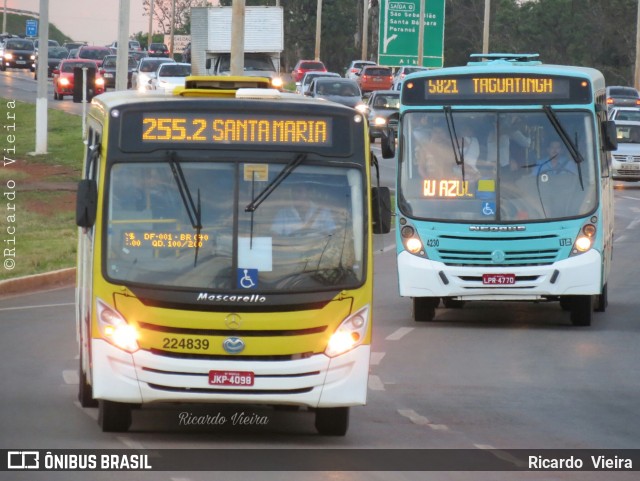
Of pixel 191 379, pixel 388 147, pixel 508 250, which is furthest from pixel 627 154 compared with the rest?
pixel 191 379

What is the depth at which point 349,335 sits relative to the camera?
435 inches

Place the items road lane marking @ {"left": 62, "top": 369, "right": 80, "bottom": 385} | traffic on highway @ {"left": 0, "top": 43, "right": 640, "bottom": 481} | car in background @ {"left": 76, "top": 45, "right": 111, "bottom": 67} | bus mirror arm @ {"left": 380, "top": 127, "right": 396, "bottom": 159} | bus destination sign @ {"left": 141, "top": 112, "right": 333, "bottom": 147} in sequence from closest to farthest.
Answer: traffic on highway @ {"left": 0, "top": 43, "right": 640, "bottom": 481}, bus destination sign @ {"left": 141, "top": 112, "right": 333, "bottom": 147}, road lane marking @ {"left": 62, "top": 369, "right": 80, "bottom": 385}, bus mirror arm @ {"left": 380, "top": 127, "right": 396, "bottom": 159}, car in background @ {"left": 76, "top": 45, "right": 111, "bottom": 67}

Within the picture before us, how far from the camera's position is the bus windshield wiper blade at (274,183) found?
11.1 m

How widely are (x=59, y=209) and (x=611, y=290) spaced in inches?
539

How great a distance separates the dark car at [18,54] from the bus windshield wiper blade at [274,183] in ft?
305

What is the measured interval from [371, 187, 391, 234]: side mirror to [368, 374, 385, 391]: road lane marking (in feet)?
9.10

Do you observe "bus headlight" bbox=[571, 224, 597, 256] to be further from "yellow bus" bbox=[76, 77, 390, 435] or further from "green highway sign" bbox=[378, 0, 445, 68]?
"green highway sign" bbox=[378, 0, 445, 68]

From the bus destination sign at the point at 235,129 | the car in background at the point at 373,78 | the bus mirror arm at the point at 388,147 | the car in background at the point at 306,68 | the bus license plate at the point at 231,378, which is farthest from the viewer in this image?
the car in background at the point at 306,68

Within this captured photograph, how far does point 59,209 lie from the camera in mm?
33281

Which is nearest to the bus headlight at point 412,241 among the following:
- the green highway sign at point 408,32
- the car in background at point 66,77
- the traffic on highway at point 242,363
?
the traffic on highway at point 242,363

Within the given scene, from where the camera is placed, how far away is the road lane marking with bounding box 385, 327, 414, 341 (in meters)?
17.5

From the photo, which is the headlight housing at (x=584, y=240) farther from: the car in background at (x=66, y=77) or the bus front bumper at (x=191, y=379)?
the car in background at (x=66, y=77)

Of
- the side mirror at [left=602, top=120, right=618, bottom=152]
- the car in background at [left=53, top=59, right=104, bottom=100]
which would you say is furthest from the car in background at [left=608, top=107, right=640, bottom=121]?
the side mirror at [left=602, top=120, right=618, bottom=152]

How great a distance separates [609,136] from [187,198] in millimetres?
8595
